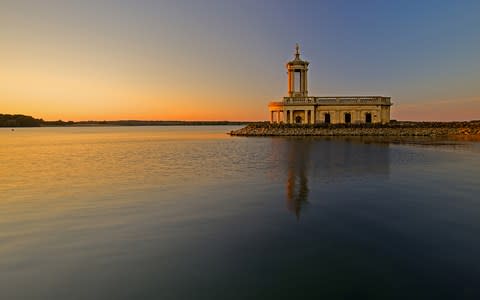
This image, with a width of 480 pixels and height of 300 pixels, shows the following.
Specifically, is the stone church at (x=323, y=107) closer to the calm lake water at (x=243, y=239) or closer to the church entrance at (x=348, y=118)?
the church entrance at (x=348, y=118)

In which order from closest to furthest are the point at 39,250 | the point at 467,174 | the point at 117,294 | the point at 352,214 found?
the point at 117,294
the point at 39,250
the point at 352,214
the point at 467,174

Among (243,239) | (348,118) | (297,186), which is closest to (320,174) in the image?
(297,186)

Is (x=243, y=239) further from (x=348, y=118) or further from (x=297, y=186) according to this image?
(x=348, y=118)

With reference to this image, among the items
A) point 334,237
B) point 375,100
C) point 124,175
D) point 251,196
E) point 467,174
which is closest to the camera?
point 334,237

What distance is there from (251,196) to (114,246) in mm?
6424

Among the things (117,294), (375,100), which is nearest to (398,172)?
(117,294)

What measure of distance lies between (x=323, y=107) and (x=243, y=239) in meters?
55.6

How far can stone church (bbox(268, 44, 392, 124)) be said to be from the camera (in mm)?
60062

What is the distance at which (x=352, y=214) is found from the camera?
1073 centimetres

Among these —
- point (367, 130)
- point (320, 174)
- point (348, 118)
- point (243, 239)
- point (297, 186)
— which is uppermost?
point (348, 118)

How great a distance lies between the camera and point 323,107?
2406 inches

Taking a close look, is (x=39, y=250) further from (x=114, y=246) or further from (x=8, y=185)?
(x=8, y=185)

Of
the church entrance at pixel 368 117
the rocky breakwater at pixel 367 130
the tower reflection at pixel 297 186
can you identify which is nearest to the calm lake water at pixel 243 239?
the tower reflection at pixel 297 186

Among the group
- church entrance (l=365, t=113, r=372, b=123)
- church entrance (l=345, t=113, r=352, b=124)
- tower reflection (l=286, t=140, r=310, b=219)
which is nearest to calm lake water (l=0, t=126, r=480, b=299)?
tower reflection (l=286, t=140, r=310, b=219)
